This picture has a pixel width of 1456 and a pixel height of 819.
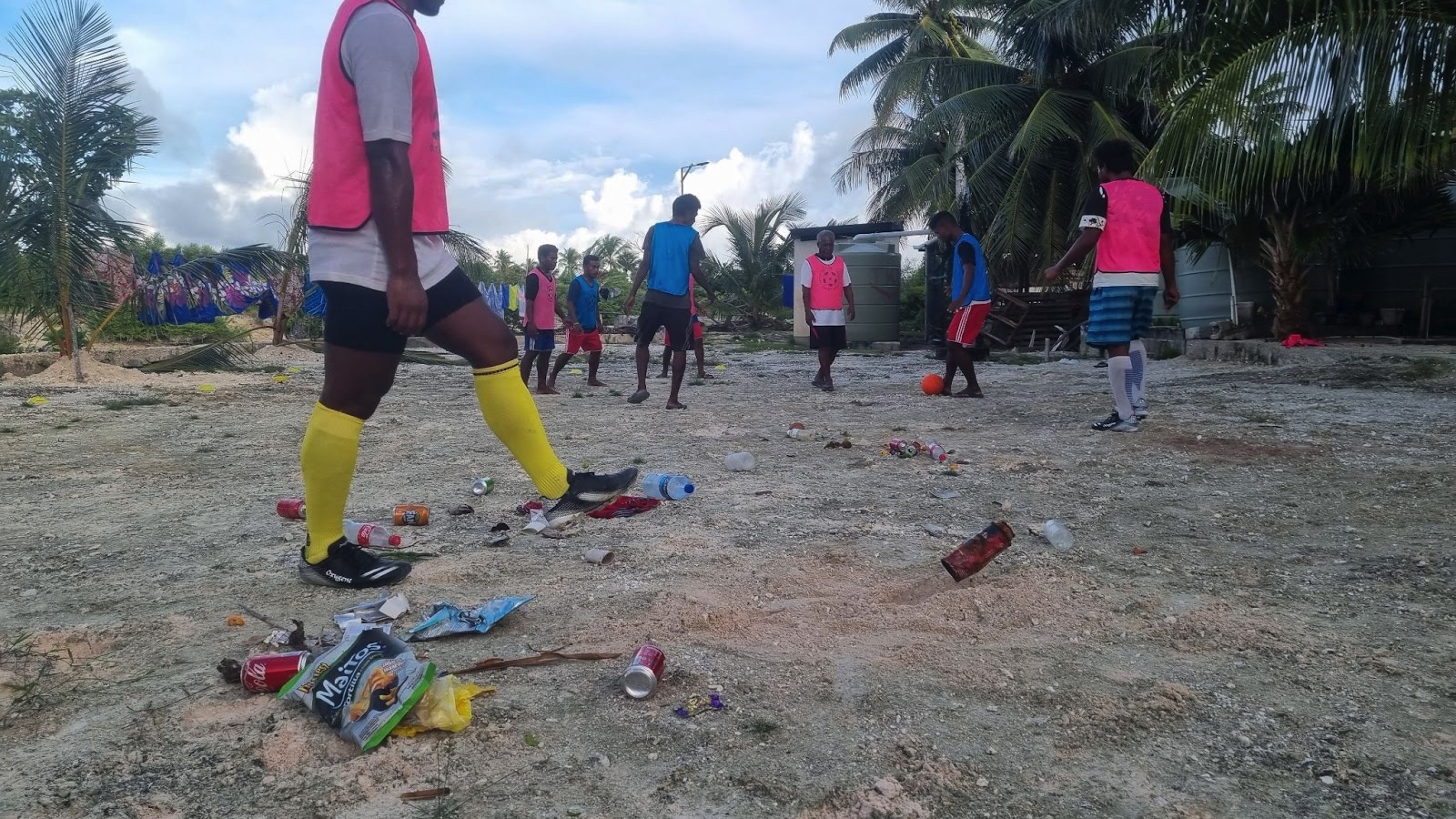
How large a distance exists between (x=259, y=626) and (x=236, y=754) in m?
0.73

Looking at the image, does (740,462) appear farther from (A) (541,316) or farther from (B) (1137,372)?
(A) (541,316)

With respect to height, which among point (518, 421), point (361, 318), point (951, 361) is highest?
point (361, 318)

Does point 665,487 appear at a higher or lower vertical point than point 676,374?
lower

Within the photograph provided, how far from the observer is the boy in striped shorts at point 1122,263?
5.73m

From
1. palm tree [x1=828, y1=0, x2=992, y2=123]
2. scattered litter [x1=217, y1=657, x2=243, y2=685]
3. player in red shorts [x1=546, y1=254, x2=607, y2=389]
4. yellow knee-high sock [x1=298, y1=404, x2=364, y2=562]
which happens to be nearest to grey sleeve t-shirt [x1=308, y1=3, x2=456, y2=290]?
yellow knee-high sock [x1=298, y1=404, x2=364, y2=562]

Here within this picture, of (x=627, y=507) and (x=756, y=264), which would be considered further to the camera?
(x=756, y=264)

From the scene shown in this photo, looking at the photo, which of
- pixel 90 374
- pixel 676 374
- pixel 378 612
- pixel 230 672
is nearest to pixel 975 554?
pixel 378 612

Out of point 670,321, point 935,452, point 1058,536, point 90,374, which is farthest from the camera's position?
point 90,374

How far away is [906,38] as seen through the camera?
85.7ft

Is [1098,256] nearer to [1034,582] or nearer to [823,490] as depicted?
[823,490]

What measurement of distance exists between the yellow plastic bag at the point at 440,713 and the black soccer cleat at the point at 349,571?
0.93m

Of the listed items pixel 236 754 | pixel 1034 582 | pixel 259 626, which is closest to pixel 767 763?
pixel 236 754

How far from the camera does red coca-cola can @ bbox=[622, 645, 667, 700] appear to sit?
1.99 m

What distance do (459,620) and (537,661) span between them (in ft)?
1.06
